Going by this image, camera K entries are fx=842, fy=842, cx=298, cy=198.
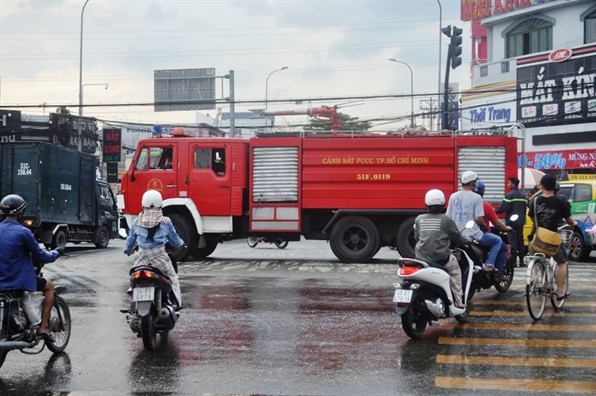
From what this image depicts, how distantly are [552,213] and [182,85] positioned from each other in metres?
29.9

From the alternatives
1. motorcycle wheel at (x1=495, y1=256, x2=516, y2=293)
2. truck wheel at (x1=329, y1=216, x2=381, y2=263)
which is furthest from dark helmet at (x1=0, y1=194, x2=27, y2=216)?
truck wheel at (x1=329, y1=216, x2=381, y2=263)

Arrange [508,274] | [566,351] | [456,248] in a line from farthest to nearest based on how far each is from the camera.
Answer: [508,274]
[456,248]
[566,351]

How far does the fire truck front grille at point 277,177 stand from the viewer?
17875mm

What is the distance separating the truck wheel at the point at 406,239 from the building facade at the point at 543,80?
73.0 ft

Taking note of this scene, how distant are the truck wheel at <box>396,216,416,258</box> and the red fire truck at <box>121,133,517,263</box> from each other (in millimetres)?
24

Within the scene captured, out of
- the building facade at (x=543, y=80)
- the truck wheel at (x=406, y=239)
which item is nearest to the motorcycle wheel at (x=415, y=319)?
the truck wheel at (x=406, y=239)

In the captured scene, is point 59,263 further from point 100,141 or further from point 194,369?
point 100,141

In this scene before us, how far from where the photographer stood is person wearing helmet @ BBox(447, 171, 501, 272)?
36.0 feet

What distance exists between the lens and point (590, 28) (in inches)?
1688

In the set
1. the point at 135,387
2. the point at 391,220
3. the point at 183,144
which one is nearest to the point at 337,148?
the point at 391,220

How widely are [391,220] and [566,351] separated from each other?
981cm

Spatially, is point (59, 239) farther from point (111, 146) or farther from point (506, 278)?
point (111, 146)

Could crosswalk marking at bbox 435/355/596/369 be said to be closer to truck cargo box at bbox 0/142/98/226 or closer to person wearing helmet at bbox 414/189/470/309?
person wearing helmet at bbox 414/189/470/309

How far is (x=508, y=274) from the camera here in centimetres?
1243
